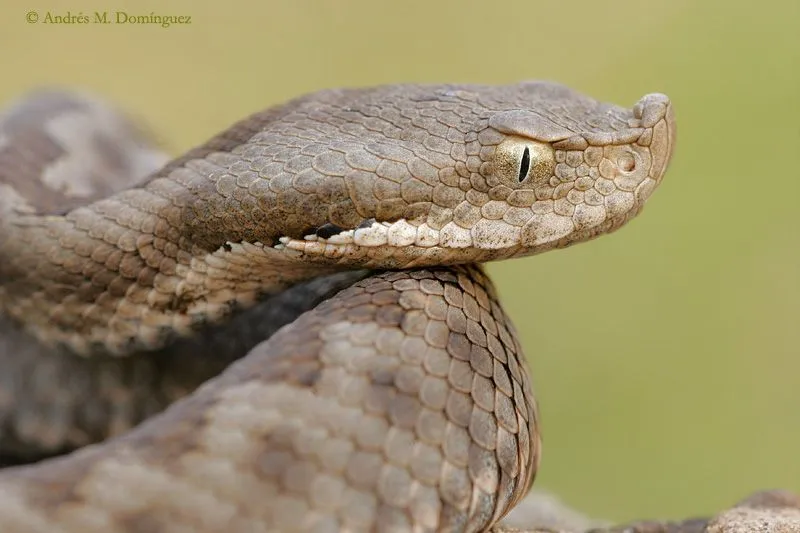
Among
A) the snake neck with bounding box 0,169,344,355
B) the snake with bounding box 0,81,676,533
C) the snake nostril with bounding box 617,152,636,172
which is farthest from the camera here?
the snake neck with bounding box 0,169,344,355

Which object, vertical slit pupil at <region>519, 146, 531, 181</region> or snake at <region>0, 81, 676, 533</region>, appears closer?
snake at <region>0, 81, 676, 533</region>

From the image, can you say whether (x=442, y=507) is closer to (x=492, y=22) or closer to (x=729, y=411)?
(x=729, y=411)

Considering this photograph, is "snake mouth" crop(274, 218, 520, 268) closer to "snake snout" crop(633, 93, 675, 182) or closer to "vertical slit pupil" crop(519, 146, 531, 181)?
"vertical slit pupil" crop(519, 146, 531, 181)

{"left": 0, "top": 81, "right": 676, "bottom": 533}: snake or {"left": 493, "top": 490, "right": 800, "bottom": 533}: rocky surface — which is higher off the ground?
{"left": 0, "top": 81, "right": 676, "bottom": 533}: snake

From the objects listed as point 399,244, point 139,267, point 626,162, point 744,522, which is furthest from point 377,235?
point 744,522

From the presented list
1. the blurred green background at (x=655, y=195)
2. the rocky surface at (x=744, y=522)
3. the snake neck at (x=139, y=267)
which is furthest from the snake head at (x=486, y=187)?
the blurred green background at (x=655, y=195)

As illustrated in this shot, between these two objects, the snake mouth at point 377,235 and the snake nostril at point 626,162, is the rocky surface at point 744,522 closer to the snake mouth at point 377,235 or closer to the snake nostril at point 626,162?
the snake mouth at point 377,235

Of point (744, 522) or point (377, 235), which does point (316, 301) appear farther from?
point (744, 522)

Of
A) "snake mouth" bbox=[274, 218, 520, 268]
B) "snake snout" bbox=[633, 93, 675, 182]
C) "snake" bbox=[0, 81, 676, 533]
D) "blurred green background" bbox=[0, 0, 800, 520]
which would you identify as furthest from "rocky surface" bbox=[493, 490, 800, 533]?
"blurred green background" bbox=[0, 0, 800, 520]
